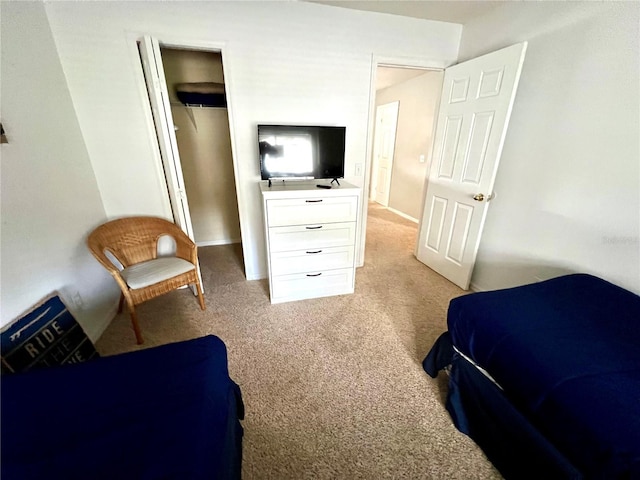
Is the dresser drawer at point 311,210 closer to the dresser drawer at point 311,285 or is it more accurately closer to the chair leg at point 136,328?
the dresser drawer at point 311,285

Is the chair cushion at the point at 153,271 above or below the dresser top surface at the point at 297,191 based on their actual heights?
below

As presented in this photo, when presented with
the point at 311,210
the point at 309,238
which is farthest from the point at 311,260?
the point at 311,210

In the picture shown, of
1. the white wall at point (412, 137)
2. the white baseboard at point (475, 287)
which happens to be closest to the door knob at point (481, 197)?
the white baseboard at point (475, 287)

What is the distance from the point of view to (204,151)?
3.23m

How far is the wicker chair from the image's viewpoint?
1.83 metres

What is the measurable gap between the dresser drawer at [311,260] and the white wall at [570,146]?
134 centimetres

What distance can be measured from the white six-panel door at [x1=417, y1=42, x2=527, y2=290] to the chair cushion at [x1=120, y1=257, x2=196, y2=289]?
2425 mm

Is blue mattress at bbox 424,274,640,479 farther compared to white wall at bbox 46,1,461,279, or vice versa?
white wall at bbox 46,1,461,279

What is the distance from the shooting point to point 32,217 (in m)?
1.52

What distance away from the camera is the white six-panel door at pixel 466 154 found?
201cm

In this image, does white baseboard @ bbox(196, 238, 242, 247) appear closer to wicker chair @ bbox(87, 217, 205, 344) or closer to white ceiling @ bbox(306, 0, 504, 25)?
wicker chair @ bbox(87, 217, 205, 344)

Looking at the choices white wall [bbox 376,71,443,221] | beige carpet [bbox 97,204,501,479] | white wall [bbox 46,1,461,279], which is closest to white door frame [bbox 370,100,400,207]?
white wall [bbox 376,71,443,221]

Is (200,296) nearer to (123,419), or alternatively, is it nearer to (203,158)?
(123,419)

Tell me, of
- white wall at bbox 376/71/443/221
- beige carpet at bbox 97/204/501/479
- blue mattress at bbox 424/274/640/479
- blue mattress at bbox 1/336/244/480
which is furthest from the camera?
white wall at bbox 376/71/443/221
